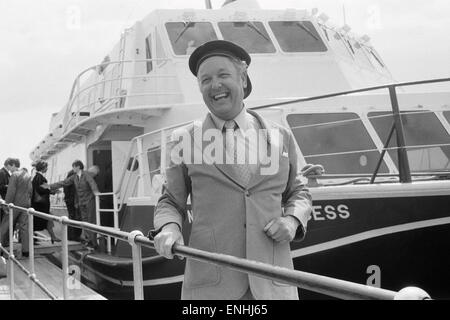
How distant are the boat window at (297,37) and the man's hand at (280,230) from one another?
697 cm

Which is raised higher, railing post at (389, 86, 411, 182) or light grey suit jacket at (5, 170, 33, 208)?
light grey suit jacket at (5, 170, 33, 208)

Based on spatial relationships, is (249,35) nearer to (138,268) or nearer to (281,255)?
(138,268)

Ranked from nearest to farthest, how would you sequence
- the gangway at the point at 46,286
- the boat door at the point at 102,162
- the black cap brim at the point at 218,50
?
the black cap brim at the point at 218,50
the gangway at the point at 46,286
the boat door at the point at 102,162

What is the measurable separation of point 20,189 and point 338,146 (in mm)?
4695

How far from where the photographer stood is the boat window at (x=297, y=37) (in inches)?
356

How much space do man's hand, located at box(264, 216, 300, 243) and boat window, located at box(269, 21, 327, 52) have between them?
6.97 m

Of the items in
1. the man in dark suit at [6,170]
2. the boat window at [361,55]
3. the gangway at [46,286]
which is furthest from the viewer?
the boat window at [361,55]

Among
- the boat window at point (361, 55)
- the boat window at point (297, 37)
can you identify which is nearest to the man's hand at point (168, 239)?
the boat window at point (297, 37)

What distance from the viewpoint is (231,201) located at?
232 cm

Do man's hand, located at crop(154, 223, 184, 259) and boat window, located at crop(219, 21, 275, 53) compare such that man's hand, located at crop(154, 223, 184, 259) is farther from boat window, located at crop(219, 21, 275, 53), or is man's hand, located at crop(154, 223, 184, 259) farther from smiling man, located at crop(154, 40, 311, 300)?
boat window, located at crop(219, 21, 275, 53)

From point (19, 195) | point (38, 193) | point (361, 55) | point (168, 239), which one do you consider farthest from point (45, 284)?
point (361, 55)

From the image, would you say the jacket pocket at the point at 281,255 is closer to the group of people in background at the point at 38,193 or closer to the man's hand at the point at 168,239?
the man's hand at the point at 168,239

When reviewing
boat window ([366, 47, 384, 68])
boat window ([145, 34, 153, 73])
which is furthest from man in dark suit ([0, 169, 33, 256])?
boat window ([366, 47, 384, 68])

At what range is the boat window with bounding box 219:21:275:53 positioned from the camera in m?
8.93
